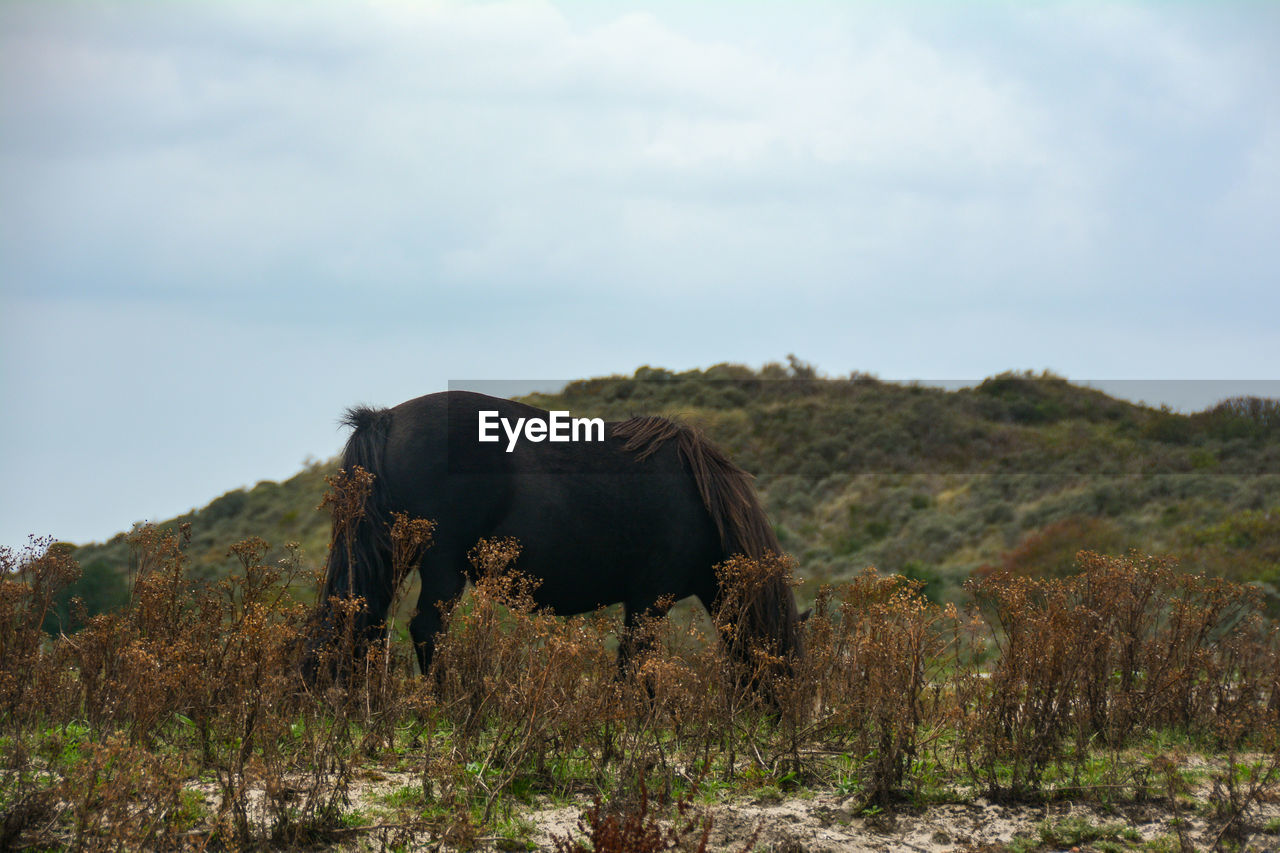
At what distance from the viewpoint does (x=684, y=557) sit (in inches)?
242

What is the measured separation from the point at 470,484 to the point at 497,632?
1540mm

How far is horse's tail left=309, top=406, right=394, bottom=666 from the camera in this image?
4.95 meters

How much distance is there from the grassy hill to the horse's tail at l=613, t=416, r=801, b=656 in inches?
449

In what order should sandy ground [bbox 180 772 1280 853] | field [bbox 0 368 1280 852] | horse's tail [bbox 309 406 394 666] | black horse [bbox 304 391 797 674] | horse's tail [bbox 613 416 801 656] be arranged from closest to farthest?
field [bbox 0 368 1280 852], sandy ground [bbox 180 772 1280 853], horse's tail [bbox 309 406 394 666], black horse [bbox 304 391 797 674], horse's tail [bbox 613 416 801 656]

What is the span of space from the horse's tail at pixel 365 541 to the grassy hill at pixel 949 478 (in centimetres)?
1303

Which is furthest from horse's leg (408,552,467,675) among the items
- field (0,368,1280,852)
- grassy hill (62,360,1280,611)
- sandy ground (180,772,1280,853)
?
grassy hill (62,360,1280,611)

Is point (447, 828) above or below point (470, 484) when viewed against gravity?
below

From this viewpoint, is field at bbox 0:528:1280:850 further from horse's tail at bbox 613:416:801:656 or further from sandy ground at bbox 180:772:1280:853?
horse's tail at bbox 613:416:801:656

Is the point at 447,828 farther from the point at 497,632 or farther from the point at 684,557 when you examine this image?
the point at 684,557

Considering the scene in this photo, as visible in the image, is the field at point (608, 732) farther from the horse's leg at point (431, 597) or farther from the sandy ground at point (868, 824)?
the horse's leg at point (431, 597)

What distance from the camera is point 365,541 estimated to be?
5.31 m

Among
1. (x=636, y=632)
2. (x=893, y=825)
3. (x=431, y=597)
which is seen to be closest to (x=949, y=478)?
(x=431, y=597)

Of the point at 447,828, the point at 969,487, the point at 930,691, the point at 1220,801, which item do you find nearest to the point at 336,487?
the point at 447,828

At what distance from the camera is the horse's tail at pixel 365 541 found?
495 cm
